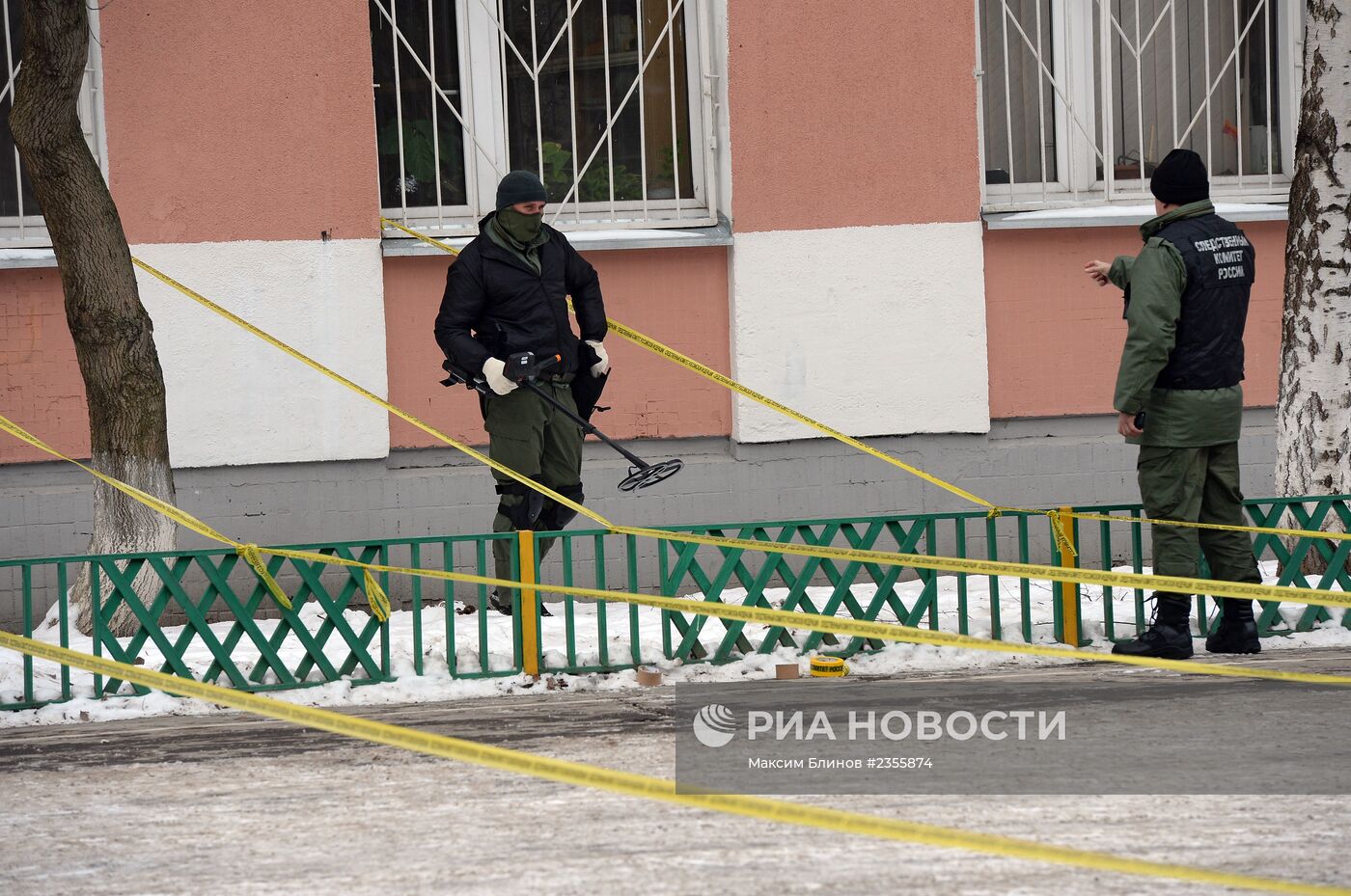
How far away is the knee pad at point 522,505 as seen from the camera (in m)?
7.06

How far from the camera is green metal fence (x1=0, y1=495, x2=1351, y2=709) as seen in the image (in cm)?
590

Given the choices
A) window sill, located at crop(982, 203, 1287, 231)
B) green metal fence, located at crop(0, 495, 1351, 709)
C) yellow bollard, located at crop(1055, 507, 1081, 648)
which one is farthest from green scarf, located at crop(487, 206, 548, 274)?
window sill, located at crop(982, 203, 1287, 231)

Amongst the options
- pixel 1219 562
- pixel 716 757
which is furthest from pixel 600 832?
pixel 1219 562

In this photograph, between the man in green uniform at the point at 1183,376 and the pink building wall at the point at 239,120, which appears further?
the pink building wall at the point at 239,120

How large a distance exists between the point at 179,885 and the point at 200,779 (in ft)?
3.43

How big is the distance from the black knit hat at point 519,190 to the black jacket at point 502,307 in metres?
0.16

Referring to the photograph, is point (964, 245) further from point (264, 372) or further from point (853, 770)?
point (853, 770)

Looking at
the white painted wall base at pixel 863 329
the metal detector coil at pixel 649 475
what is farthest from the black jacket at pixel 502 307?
the white painted wall base at pixel 863 329

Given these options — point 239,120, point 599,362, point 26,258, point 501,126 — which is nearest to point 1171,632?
point 599,362

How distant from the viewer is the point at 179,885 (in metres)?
3.73

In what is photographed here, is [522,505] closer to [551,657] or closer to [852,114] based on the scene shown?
[551,657]

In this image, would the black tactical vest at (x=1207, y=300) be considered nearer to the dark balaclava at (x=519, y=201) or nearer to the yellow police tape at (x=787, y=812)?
the dark balaclava at (x=519, y=201)

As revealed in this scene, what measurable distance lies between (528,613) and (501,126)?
3.55 m

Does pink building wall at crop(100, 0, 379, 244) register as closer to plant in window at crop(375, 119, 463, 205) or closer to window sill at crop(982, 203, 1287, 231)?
plant in window at crop(375, 119, 463, 205)
